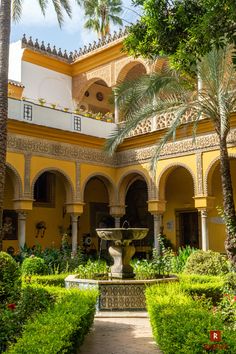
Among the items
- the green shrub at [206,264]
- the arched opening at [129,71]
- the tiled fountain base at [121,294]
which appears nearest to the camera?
the tiled fountain base at [121,294]

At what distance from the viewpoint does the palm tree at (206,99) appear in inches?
408

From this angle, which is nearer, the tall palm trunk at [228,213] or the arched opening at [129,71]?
the tall palm trunk at [228,213]

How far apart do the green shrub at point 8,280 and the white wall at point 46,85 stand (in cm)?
1168

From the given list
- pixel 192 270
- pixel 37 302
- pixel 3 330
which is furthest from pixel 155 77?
pixel 3 330

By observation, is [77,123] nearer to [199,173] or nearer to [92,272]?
[199,173]

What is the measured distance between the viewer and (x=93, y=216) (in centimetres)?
1866

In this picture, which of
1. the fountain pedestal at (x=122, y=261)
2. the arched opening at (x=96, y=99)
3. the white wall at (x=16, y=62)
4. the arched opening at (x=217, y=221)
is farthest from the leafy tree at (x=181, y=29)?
the arched opening at (x=96, y=99)

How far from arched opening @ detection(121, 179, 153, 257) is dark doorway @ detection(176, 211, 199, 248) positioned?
4.71 feet

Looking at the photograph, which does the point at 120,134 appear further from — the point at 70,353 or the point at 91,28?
the point at 91,28

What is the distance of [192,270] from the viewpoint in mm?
10484

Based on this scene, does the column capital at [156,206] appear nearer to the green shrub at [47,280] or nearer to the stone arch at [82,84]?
the green shrub at [47,280]

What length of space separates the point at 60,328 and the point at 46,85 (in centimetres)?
1540

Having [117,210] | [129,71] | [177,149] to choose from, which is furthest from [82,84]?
[177,149]

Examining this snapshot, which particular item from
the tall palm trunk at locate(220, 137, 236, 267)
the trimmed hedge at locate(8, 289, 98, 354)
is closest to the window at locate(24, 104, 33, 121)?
the tall palm trunk at locate(220, 137, 236, 267)
